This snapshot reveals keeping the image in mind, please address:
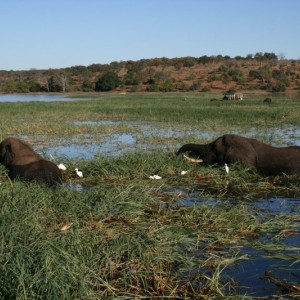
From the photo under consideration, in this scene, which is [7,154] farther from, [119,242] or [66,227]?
[119,242]

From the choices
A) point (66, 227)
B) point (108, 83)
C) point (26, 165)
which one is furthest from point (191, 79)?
point (66, 227)

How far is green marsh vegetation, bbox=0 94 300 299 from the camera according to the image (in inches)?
188

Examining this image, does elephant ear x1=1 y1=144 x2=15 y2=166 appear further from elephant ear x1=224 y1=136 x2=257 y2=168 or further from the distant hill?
the distant hill

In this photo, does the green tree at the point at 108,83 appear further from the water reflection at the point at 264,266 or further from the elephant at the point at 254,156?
the water reflection at the point at 264,266

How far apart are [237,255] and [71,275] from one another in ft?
7.04

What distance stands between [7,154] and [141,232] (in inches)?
218

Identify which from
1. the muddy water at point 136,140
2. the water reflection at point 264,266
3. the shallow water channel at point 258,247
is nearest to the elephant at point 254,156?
the shallow water channel at point 258,247

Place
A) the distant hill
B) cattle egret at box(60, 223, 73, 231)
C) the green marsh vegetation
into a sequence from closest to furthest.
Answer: the green marsh vegetation
cattle egret at box(60, 223, 73, 231)
the distant hill

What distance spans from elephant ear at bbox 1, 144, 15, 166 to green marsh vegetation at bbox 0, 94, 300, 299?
1.24 meters

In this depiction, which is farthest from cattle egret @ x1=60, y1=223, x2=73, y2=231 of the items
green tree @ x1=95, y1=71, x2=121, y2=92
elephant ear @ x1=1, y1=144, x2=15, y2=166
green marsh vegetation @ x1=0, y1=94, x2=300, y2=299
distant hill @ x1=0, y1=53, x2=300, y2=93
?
green tree @ x1=95, y1=71, x2=121, y2=92

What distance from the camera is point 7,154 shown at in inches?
434

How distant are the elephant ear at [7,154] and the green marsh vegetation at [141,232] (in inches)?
48.7

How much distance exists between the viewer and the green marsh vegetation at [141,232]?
479cm

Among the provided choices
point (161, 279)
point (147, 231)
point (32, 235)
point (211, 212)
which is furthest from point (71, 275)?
point (211, 212)
